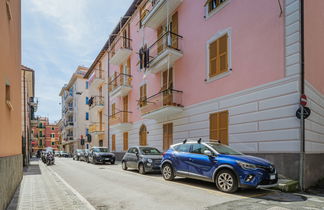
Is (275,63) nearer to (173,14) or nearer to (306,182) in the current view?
Result: (306,182)

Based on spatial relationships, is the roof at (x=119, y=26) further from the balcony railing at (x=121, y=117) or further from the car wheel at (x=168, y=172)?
the car wheel at (x=168, y=172)

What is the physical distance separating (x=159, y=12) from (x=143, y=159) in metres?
9.70

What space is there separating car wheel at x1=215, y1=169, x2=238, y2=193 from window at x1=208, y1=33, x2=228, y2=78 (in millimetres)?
5532

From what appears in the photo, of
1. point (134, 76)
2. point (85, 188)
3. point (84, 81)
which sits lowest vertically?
point (85, 188)

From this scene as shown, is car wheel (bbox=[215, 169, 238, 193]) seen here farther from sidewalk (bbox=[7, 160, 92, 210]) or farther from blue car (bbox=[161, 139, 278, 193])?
sidewalk (bbox=[7, 160, 92, 210])

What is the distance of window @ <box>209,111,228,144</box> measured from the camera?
36.4 feet

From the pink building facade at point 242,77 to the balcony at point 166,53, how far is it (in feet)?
0.23

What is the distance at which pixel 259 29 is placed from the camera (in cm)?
986

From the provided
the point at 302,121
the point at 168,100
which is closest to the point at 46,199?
the point at 302,121

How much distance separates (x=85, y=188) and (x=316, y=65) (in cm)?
1051

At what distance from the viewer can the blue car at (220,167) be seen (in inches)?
275

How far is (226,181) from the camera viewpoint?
24.1ft

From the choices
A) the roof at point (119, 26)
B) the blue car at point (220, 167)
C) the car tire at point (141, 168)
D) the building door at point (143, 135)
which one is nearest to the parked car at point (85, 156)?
the building door at point (143, 135)

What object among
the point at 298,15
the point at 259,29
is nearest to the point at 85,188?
the point at 259,29
